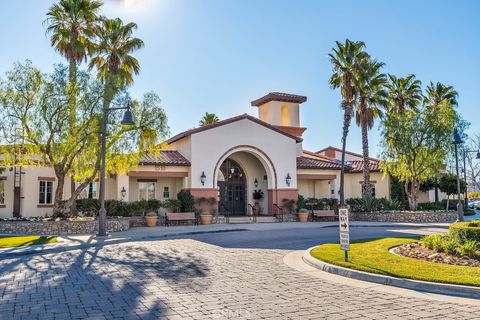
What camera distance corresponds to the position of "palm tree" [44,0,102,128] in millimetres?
22594

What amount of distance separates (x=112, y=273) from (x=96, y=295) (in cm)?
225

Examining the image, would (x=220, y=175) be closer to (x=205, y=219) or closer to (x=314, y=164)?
(x=205, y=219)

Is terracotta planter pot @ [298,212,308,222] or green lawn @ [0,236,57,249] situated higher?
terracotta planter pot @ [298,212,308,222]

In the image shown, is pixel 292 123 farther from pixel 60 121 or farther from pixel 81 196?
pixel 60 121

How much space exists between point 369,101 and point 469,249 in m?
21.1

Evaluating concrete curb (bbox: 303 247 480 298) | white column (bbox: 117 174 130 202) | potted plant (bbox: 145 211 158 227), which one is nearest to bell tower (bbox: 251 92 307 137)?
white column (bbox: 117 174 130 202)

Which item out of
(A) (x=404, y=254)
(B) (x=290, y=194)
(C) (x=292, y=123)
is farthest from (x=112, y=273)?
(C) (x=292, y=123)

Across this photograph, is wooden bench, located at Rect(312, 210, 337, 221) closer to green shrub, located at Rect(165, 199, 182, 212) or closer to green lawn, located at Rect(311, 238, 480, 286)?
green shrub, located at Rect(165, 199, 182, 212)

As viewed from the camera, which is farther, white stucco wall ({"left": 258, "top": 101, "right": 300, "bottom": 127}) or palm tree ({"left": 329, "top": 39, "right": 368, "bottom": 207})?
white stucco wall ({"left": 258, "top": 101, "right": 300, "bottom": 127})

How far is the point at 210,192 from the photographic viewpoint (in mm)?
26078

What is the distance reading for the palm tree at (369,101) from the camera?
95.9ft

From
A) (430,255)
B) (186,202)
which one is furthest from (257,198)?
(430,255)

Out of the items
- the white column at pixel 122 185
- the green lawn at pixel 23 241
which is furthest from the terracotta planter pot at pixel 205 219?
the green lawn at pixel 23 241

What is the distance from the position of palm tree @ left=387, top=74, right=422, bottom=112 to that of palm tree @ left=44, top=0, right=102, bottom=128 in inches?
843
